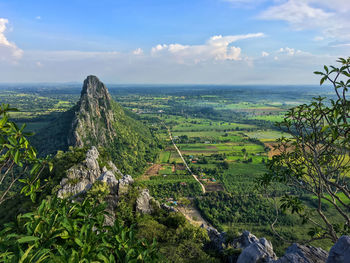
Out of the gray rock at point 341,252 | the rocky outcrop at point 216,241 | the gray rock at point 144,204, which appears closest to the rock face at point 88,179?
the gray rock at point 144,204

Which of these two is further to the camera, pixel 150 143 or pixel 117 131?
pixel 150 143

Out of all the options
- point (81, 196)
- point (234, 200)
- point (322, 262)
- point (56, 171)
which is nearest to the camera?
point (322, 262)

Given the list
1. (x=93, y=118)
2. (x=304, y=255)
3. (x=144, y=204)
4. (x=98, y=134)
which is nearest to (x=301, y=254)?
(x=304, y=255)

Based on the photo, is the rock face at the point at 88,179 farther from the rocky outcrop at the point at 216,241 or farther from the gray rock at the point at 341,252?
the gray rock at the point at 341,252

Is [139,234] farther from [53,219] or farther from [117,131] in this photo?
[117,131]

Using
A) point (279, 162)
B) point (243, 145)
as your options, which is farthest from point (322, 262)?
point (243, 145)

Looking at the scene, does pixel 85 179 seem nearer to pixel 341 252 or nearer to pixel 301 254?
pixel 301 254

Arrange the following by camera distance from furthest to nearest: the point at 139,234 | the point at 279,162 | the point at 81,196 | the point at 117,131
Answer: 1. the point at 117,131
2. the point at 81,196
3. the point at 139,234
4. the point at 279,162
